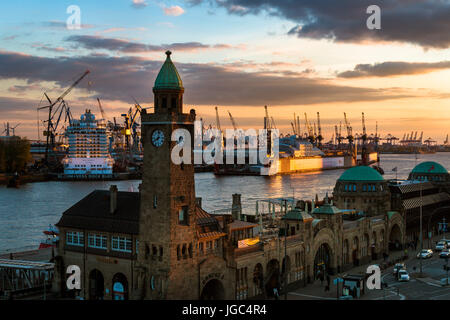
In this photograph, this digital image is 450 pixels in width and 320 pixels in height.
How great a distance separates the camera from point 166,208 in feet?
132

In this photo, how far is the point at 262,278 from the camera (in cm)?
4822

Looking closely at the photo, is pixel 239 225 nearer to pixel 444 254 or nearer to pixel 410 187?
pixel 444 254

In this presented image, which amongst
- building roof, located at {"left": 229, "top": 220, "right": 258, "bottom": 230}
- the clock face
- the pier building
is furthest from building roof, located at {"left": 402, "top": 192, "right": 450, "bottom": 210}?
the clock face

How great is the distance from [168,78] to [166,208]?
9.66m

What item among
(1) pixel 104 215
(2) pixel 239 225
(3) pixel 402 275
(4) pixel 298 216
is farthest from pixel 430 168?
(1) pixel 104 215

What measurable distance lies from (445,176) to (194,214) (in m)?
72.3

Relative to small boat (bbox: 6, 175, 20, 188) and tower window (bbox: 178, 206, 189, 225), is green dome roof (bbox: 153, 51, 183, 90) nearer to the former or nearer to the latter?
tower window (bbox: 178, 206, 189, 225)

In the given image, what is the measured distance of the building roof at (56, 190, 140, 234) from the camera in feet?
147

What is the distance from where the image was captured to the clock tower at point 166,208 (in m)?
40.3

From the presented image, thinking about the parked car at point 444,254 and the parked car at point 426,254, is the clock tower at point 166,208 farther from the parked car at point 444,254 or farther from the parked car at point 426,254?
the parked car at point 444,254

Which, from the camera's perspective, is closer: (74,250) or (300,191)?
(74,250)
